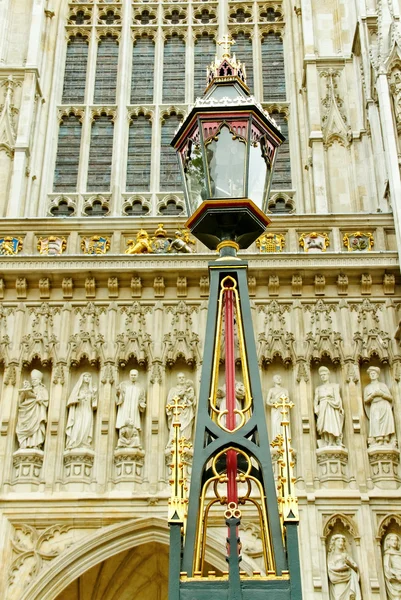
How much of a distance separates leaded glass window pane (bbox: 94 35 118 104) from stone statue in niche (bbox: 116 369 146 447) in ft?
30.2

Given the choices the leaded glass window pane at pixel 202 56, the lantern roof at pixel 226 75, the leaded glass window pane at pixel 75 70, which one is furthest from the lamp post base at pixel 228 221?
the leaded glass window pane at pixel 75 70

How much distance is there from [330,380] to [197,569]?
26.5 feet

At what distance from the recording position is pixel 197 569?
16.4 ft

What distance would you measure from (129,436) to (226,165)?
6.77 metres

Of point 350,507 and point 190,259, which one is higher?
point 190,259

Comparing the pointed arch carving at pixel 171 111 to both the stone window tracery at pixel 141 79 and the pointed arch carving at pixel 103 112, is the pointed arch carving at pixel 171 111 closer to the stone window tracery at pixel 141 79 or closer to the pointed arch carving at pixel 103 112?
the stone window tracery at pixel 141 79

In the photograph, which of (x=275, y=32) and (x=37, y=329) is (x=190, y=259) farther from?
(x=275, y=32)

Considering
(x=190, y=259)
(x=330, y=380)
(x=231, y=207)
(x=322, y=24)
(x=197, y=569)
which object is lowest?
(x=197, y=569)

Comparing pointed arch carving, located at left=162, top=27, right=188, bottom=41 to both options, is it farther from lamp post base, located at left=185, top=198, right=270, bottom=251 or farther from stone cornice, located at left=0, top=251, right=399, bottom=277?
lamp post base, located at left=185, top=198, right=270, bottom=251

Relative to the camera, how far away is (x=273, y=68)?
20.5 m

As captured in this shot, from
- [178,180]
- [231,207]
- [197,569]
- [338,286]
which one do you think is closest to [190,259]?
[338,286]

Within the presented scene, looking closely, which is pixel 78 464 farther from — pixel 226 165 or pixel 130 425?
pixel 226 165

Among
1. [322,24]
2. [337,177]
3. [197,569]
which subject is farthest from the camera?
[322,24]

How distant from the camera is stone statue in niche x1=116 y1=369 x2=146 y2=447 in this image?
1241 cm
